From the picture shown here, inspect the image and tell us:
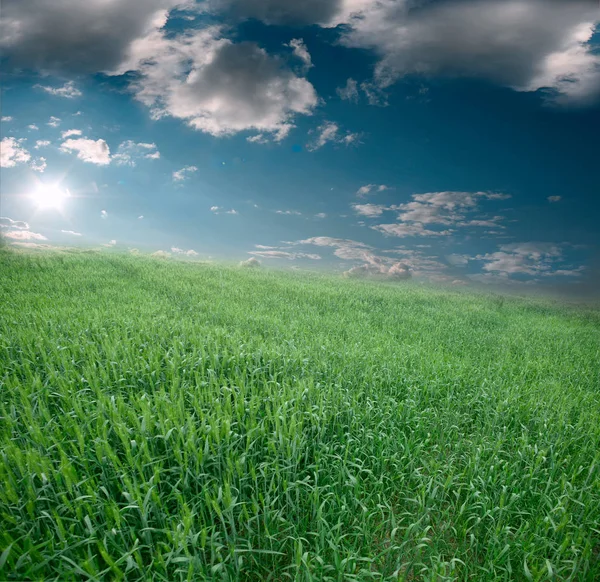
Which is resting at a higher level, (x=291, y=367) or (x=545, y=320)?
(x=545, y=320)

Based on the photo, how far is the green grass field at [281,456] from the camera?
10.1 ft

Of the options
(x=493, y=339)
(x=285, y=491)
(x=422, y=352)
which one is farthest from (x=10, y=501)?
(x=493, y=339)

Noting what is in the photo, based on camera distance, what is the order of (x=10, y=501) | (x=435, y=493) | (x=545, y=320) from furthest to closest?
(x=545, y=320) < (x=435, y=493) < (x=10, y=501)

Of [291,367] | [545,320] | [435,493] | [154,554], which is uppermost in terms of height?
[545,320]

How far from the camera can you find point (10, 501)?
10.8 ft

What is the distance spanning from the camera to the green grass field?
3.08 metres

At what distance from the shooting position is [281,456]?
4.08m

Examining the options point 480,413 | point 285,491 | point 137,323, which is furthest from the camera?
point 137,323

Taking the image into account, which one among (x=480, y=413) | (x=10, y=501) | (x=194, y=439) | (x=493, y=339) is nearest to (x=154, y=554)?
(x=194, y=439)

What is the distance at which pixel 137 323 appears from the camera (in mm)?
8430

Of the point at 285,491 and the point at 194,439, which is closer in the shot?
the point at 285,491

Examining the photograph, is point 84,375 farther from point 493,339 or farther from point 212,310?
point 493,339

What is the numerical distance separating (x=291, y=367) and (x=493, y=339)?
30.8 feet

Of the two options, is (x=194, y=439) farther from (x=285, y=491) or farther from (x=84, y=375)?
(x=84, y=375)
